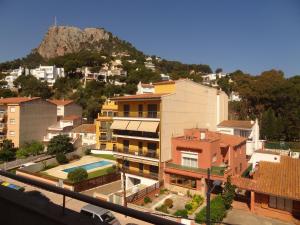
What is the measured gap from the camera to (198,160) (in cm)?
2555

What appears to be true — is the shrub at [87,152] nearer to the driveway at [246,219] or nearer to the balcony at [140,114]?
the balcony at [140,114]

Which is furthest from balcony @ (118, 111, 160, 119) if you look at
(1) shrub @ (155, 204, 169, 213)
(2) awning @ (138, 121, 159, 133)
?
(1) shrub @ (155, 204, 169, 213)

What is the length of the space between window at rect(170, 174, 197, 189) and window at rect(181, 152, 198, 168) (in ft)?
4.21

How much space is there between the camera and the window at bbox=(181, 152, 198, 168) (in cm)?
2585

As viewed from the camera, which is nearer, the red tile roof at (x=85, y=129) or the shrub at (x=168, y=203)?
the shrub at (x=168, y=203)

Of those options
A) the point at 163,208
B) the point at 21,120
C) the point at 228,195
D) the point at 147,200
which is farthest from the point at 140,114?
the point at 21,120

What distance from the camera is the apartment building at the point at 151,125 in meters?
27.5

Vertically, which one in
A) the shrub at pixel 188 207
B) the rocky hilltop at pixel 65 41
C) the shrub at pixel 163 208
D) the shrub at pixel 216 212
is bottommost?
the shrub at pixel 163 208

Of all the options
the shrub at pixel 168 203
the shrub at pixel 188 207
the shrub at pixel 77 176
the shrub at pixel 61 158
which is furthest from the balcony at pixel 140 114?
the shrub at pixel 61 158

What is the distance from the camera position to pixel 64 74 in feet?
347

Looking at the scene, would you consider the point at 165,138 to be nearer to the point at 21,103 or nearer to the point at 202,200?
the point at 202,200

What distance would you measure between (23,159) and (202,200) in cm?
2753

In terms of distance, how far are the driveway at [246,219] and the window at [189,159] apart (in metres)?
5.93

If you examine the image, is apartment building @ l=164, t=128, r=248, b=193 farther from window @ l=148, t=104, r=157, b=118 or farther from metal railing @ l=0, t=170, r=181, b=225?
metal railing @ l=0, t=170, r=181, b=225
